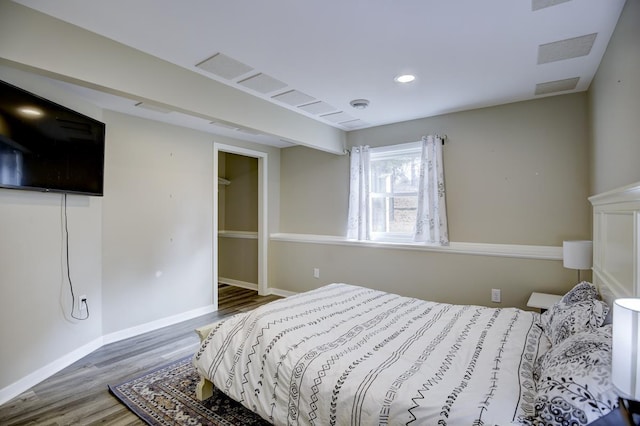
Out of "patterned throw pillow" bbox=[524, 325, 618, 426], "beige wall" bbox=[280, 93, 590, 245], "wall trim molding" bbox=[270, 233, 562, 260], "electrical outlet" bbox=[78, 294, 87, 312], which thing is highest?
"beige wall" bbox=[280, 93, 590, 245]

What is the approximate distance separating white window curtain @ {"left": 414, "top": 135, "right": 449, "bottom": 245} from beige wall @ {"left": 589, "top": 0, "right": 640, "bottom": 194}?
1333 millimetres

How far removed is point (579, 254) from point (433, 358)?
5.89ft

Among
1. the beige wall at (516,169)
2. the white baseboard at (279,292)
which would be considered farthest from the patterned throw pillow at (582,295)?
the white baseboard at (279,292)

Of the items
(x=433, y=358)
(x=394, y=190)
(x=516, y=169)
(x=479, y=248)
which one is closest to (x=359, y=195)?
(x=394, y=190)

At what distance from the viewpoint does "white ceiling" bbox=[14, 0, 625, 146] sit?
1.70 m

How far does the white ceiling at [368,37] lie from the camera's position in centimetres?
170

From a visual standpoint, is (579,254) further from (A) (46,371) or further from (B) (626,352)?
(A) (46,371)

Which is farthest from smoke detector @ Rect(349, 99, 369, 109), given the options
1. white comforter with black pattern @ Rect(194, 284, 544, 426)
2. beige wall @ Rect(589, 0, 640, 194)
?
white comforter with black pattern @ Rect(194, 284, 544, 426)

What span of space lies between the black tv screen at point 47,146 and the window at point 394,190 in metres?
3.05

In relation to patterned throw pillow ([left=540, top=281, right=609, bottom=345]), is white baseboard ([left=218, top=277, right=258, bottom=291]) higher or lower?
lower

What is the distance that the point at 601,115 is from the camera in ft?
7.45

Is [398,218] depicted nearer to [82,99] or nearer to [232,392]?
[232,392]

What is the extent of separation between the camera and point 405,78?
2584 mm

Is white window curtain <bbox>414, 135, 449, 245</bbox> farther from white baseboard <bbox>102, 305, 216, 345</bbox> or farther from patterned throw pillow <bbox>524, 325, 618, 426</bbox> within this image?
white baseboard <bbox>102, 305, 216, 345</bbox>
